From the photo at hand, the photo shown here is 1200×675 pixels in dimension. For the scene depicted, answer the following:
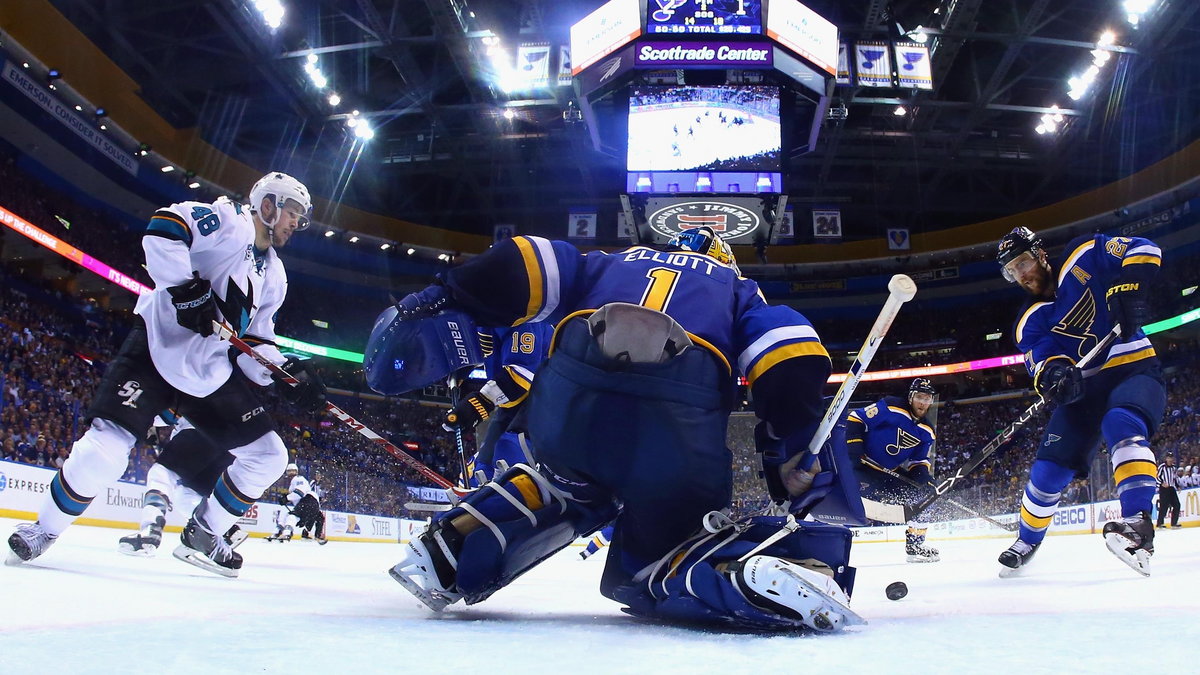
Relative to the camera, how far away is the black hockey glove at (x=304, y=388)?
3389 mm

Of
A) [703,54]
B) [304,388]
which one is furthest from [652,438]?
[703,54]

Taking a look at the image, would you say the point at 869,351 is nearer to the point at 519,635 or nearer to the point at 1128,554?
the point at 519,635

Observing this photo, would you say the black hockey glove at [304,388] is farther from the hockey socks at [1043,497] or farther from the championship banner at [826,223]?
the championship banner at [826,223]

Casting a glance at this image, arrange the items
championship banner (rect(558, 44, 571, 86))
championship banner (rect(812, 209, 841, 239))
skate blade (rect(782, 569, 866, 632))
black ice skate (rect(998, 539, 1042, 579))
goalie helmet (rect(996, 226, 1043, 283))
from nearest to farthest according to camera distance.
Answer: skate blade (rect(782, 569, 866, 632))
black ice skate (rect(998, 539, 1042, 579))
goalie helmet (rect(996, 226, 1043, 283))
championship banner (rect(558, 44, 571, 86))
championship banner (rect(812, 209, 841, 239))

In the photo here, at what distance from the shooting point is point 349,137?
1742 centimetres

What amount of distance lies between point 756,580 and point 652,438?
359 millimetres

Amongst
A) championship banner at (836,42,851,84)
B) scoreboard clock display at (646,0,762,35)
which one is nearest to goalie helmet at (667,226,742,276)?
scoreboard clock display at (646,0,762,35)

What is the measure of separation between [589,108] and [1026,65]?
10068 millimetres

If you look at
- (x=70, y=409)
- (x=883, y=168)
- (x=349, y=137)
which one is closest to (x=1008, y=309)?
(x=883, y=168)

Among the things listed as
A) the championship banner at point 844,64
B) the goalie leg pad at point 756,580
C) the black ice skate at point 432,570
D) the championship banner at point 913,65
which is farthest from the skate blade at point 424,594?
the championship banner at point 913,65

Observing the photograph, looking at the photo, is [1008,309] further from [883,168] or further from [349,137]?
[349,137]

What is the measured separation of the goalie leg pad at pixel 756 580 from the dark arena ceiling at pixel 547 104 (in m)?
10.1

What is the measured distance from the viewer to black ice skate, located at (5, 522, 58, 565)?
258cm

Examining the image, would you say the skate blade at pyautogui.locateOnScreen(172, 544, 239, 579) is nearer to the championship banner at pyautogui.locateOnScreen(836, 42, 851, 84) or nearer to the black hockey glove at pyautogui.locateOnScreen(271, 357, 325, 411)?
the black hockey glove at pyautogui.locateOnScreen(271, 357, 325, 411)
